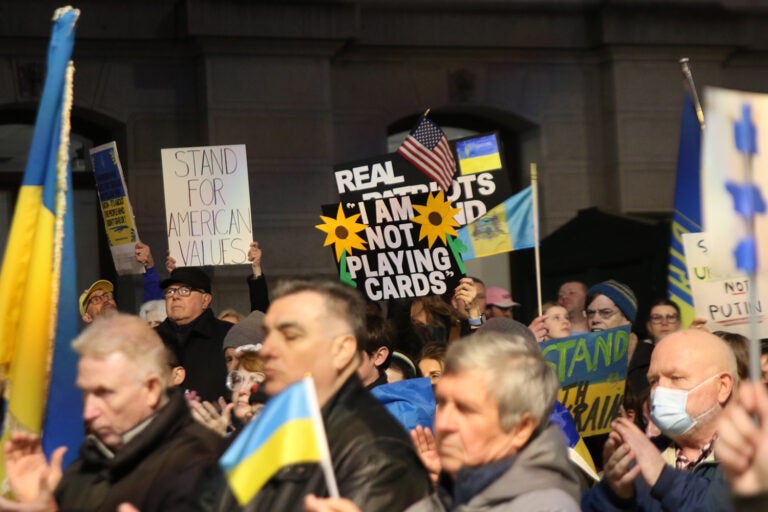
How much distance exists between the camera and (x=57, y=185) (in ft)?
18.4

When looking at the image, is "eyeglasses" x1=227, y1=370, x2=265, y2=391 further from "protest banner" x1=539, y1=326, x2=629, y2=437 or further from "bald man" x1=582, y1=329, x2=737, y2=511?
"bald man" x1=582, y1=329, x2=737, y2=511

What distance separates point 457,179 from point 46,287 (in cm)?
582

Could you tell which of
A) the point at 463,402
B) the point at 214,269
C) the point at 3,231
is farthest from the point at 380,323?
the point at 3,231

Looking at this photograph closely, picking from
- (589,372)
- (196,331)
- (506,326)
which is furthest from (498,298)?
(506,326)

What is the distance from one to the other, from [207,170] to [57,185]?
5198 millimetres

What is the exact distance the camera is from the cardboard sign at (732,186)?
12.8 feet

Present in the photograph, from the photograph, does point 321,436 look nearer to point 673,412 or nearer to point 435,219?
point 673,412

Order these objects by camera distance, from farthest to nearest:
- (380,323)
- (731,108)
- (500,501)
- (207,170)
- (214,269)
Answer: (214,269), (207,170), (380,323), (500,501), (731,108)

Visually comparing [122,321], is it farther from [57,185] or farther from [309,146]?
[309,146]

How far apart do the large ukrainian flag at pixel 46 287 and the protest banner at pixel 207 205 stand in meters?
4.91

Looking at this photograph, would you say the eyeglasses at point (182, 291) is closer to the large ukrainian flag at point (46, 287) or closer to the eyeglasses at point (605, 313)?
the eyeglasses at point (605, 313)

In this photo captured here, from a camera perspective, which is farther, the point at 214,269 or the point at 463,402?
the point at 214,269

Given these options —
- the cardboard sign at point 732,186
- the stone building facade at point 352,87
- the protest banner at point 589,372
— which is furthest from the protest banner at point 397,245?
the cardboard sign at point 732,186

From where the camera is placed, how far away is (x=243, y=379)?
7.21m
